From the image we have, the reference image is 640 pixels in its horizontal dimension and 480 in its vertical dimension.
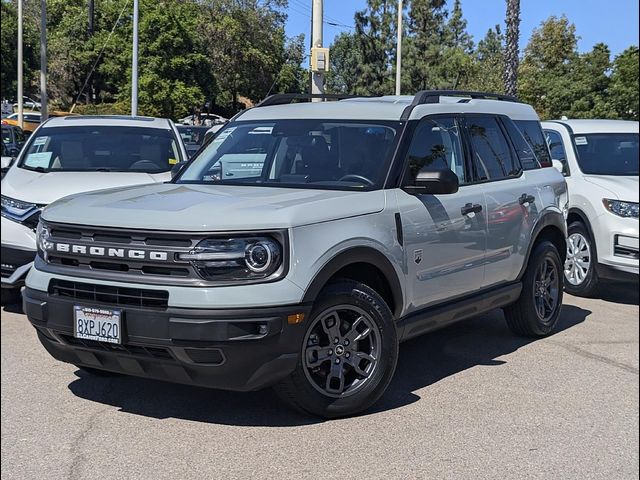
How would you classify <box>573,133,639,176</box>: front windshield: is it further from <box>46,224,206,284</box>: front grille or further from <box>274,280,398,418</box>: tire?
<box>46,224,206,284</box>: front grille

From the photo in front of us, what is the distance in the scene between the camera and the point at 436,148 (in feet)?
18.1

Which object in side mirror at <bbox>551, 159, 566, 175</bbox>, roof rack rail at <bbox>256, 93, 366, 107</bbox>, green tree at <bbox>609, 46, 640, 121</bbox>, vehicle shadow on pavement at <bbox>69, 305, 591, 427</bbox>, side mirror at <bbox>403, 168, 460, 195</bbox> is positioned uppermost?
roof rack rail at <bbox>256, 93, 366, 107</bbox>

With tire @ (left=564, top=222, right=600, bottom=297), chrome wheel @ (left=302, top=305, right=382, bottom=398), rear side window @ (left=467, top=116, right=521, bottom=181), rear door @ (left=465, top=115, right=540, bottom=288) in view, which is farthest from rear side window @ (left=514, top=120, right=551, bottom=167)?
chrome wheel @ (left=302, top=305, right=382, bottom=398)

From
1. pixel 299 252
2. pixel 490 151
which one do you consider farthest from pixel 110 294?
pixel 490 151

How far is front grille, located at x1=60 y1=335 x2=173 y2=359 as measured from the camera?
411cm

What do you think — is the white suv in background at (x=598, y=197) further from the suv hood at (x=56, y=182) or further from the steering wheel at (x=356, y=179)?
the suv hood at (x=56, y=182)

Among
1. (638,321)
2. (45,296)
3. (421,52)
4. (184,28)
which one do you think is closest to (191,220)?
(45,296)

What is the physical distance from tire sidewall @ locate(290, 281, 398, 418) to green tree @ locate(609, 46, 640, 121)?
70.3 inches

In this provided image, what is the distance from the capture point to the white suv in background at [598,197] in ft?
7.79

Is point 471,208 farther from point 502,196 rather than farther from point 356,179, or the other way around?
point 356,179

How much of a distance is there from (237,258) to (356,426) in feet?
4.03

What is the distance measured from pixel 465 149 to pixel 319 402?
2422 mm

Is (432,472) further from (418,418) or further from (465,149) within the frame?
(465,149)

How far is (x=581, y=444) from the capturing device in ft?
11.6
